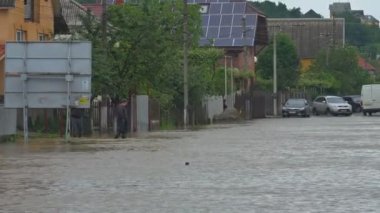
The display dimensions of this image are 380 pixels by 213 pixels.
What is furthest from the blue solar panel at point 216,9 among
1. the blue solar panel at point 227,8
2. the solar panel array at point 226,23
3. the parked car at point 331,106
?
the parked car at point 331,106

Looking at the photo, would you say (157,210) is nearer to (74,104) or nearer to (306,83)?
(74,104)

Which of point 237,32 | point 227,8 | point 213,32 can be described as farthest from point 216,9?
point 237,32

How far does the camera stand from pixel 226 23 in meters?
88.8

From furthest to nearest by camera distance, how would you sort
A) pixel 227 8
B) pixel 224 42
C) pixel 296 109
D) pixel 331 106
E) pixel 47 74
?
pixel 227 8
pixel 224 42
pixel 331 106
pixel 296 109
pixel 47 74

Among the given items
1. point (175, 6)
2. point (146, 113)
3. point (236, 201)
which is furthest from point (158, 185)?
point (175, 6)

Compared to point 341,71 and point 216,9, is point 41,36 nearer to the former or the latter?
point 216,9

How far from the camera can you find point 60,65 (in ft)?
106

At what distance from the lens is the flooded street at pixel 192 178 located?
44.0ft

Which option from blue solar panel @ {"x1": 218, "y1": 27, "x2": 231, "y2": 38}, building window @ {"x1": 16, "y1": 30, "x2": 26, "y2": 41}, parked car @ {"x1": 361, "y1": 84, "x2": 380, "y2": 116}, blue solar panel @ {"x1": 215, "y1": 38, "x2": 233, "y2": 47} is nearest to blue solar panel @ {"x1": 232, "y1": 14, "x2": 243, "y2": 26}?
blue solar panel @ {"x1": 218, "y1": 27, "x2": 231, "y2": 38}

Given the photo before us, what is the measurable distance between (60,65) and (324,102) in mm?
43832

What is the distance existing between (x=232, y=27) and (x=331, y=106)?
1887 centimetres

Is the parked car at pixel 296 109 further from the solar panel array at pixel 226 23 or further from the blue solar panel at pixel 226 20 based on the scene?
the blue solar panel at pixel 226 20

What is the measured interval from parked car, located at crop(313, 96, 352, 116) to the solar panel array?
480 inches

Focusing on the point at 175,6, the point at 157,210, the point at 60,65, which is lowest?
the point at 157,210
